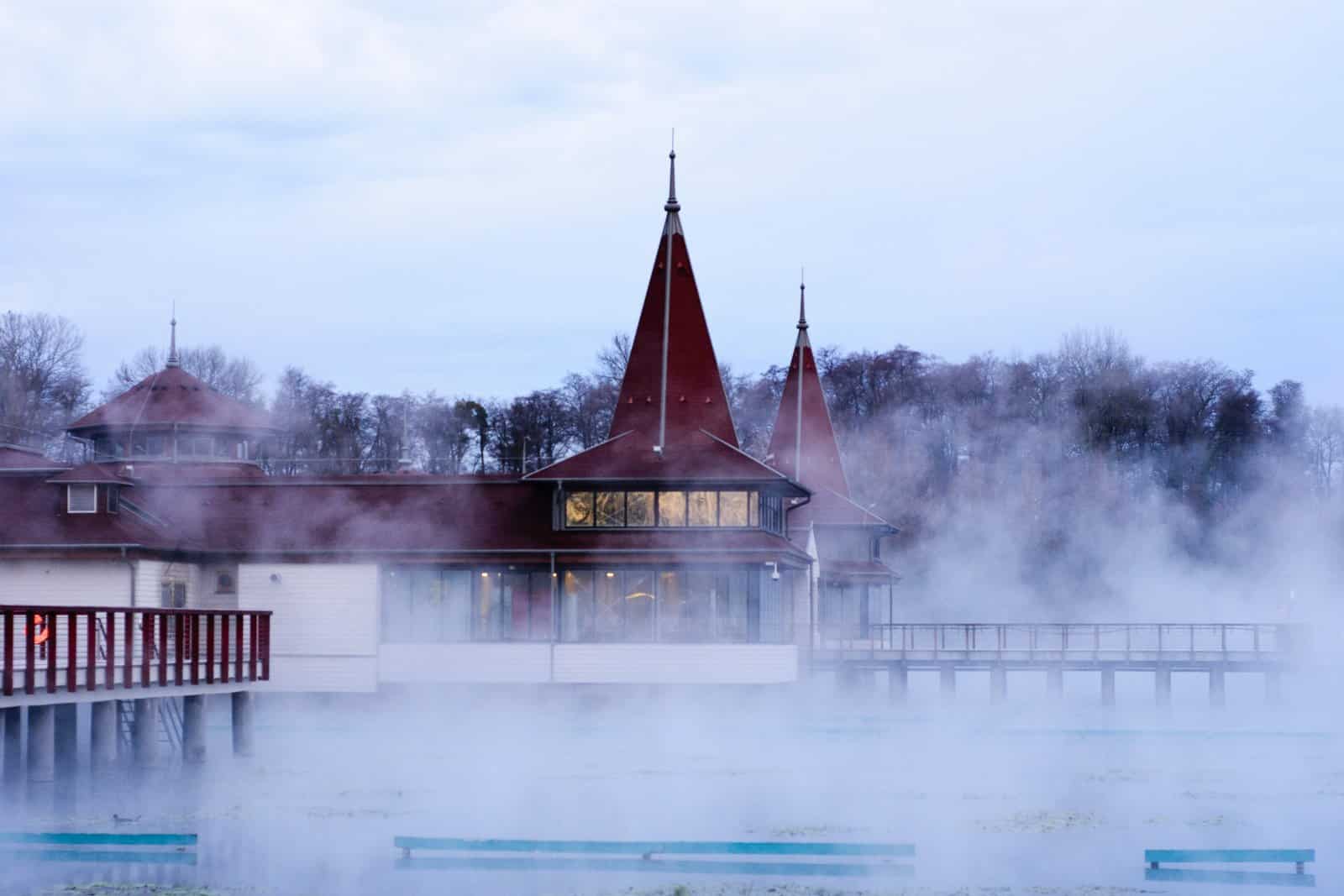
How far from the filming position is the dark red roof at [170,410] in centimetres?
5016

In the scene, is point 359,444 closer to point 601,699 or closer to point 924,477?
point 924,477

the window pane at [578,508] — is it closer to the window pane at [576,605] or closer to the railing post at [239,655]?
the window pane at [576,605]

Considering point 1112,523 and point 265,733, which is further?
point 1112,523

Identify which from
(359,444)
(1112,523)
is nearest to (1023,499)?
(1112,523)

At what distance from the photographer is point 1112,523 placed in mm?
69062

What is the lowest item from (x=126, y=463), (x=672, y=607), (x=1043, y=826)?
(x=1043, y=826)

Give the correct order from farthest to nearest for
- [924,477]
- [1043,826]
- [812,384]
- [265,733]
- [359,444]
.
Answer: [359,444], [924,477], [812,384], [265,733], [1043,826]

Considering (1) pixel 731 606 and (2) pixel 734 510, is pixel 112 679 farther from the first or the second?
(2) pixel 734 510

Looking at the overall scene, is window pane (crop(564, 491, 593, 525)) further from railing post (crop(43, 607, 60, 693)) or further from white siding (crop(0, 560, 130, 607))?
railing post (crop(43, 607, 60, 693))

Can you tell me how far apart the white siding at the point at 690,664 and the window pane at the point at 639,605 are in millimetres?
322

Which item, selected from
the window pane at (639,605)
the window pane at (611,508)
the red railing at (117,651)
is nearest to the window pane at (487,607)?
the window pane at (611,508)

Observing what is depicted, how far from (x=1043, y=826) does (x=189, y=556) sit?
21.5 m

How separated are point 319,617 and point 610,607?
6451 millimetres

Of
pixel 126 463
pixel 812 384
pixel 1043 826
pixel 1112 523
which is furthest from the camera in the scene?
pixel 1112 523
